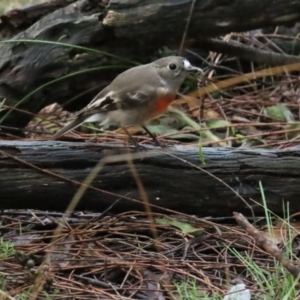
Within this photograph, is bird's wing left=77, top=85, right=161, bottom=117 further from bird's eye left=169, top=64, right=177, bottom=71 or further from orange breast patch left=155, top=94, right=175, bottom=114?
bird's eye left=169, top=64, right=177, bottom=71

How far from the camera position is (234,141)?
4320 millimetres

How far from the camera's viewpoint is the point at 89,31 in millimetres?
4344

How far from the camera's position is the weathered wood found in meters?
3.09

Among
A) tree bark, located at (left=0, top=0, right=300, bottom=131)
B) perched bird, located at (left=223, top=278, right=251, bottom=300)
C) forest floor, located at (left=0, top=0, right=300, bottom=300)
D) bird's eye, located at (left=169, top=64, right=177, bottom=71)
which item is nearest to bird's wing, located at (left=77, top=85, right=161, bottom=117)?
bird's eye, located at (left=169, top=64, right=177, bottom=71)

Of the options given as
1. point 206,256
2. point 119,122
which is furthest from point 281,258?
point 119,122

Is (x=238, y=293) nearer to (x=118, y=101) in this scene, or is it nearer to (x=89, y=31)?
(x=118, y=101)

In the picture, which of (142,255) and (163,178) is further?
(163,178)

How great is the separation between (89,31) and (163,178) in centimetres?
149

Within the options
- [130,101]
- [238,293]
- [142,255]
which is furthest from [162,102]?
[238,293]

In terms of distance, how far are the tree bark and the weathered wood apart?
113cm

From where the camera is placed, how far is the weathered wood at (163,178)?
10.1 feet

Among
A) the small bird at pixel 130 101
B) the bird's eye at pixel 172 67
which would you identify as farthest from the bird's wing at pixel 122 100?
the bird's eye at pixel 172 67

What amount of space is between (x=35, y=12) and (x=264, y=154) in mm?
1848

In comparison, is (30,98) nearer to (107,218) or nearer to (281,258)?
(107,218)
